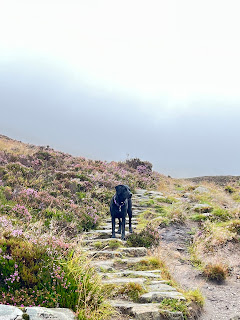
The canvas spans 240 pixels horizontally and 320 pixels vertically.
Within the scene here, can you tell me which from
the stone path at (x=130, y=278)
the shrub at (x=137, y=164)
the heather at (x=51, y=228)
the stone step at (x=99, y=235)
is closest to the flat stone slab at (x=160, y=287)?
the stone path at (x=130, y=278)

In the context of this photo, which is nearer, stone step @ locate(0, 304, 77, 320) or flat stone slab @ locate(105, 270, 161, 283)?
stone step @ locate(0, 304, 77, 320)

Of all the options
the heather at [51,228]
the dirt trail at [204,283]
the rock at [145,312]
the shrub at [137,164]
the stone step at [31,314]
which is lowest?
the dirt trail at [204,283]

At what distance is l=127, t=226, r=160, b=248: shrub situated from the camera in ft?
28.6

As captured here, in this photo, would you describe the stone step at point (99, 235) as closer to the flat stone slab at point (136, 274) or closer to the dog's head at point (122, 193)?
the dog's head at point (122, 193)

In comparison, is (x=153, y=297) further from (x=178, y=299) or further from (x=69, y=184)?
(x=69, y=184)

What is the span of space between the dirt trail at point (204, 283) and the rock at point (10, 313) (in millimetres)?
3536

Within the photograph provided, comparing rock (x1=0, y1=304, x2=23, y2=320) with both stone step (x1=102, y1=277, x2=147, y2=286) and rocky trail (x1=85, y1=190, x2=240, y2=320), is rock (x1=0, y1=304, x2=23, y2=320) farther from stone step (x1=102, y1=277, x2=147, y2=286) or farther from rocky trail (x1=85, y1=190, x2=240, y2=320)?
stone step (x1=102, y1=277, x2=147, y2=286)

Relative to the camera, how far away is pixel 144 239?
8875 mm

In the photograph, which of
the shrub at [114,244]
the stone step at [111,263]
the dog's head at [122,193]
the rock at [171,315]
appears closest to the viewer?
the rock at [171,315]

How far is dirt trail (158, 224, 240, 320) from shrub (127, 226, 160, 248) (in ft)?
1.35

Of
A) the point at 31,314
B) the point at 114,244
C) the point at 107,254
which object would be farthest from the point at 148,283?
the point at 31,314

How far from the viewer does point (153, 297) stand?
5.16 m

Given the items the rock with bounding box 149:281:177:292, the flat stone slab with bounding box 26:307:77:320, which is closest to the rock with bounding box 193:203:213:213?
the rock with bounding box 149:281:177:292

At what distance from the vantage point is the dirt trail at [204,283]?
587 cm
